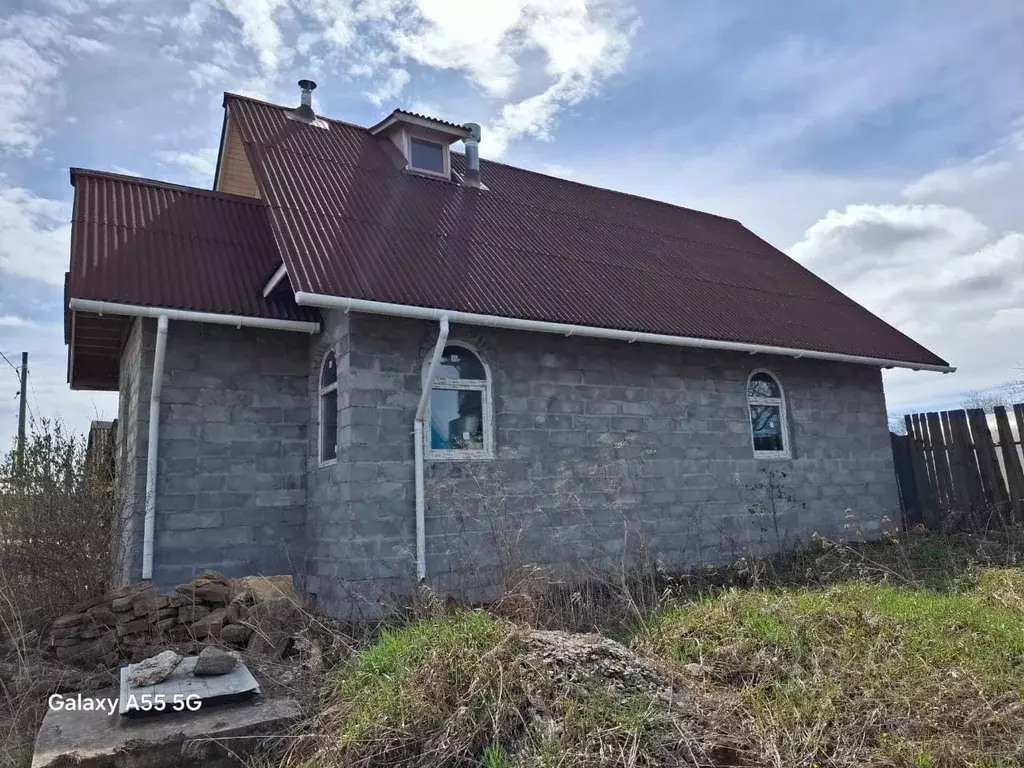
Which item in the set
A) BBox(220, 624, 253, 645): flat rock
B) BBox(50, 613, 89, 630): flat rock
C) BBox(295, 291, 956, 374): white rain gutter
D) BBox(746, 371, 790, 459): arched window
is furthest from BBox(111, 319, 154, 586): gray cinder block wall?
BBox(746, 371, 790, 459): arched window

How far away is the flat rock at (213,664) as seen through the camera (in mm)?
4586

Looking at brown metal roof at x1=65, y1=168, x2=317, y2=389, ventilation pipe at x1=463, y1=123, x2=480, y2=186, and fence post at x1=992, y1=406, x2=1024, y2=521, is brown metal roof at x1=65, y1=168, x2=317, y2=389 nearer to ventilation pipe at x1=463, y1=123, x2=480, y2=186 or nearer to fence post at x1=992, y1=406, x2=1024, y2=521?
ventilation pipe at x1=463, y1=123, x2=480, y2=186

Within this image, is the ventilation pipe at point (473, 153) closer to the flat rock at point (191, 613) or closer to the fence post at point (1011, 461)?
the flat rock at point (191, 613)

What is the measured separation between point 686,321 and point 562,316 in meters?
2.03

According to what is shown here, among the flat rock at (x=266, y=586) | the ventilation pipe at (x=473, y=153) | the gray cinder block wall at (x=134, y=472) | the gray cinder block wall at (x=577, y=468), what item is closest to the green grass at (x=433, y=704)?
the gray cinder block wall at (x=577, y=468)

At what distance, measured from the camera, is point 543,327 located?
25.0ft

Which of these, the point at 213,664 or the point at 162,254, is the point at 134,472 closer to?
the point at 162,254

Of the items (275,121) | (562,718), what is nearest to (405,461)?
(562,718)

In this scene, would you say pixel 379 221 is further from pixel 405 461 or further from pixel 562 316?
pixel 405 461

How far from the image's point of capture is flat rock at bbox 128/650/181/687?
439 cm

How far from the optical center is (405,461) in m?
7.04

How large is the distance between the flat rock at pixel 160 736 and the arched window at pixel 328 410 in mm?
3342

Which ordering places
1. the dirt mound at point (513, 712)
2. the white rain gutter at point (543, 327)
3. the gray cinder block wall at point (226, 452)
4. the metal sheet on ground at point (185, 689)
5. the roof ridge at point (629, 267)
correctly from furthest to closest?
1. the roof ridge at point (629, 267)
2. the gray cinder block wall at point (226, 452)
3. the white rain gutter at point (543, 327)
4. the metal sheet on ground at point (185, 689)
5. the dirt mound at point (513, 712)

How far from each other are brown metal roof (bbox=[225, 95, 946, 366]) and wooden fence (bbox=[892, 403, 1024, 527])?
111 centimetres
